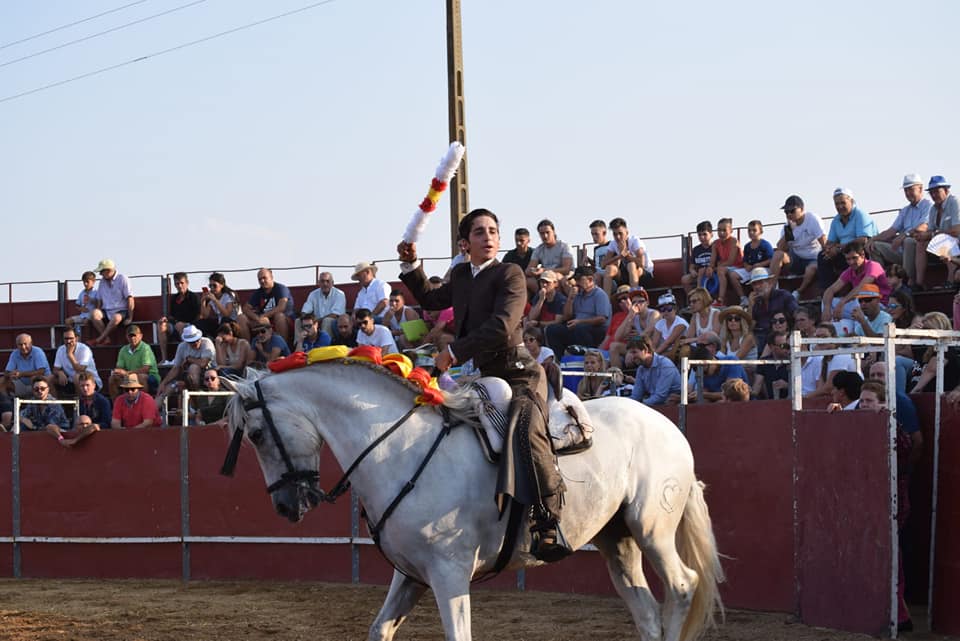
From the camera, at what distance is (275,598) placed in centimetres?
1298

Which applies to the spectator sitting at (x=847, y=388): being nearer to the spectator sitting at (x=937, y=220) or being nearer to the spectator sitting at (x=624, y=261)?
the spectator sitting at (x=937, y=220)

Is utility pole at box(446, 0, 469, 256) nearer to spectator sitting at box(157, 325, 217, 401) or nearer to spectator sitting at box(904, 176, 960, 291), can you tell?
spectator sitting at box(157, 325, 217, 401)

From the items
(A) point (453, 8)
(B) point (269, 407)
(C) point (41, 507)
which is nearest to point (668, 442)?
(B) point (269, 407)

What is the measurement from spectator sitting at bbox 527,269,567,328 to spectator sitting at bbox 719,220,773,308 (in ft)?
5.98

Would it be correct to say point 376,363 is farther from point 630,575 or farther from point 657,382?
point 657,382

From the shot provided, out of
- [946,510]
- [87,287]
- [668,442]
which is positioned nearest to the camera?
[668,442]

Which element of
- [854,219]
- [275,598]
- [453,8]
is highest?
[453,8]

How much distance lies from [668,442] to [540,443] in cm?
126

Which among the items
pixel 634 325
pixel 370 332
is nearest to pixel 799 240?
pixel 634 325

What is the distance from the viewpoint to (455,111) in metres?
18.8

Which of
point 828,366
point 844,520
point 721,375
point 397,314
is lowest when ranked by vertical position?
point 844,520

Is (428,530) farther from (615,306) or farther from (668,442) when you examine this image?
(615,306)

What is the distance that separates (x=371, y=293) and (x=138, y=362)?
3072mm

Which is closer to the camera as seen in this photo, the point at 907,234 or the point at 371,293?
the point at 907,234
